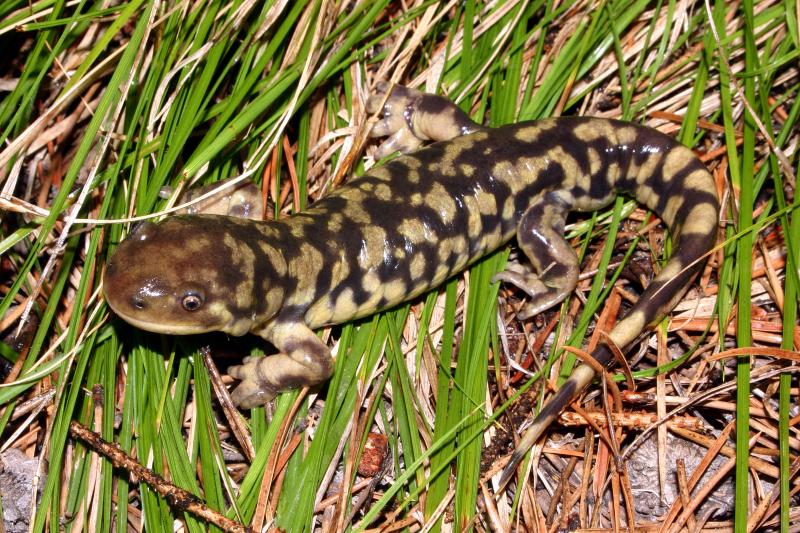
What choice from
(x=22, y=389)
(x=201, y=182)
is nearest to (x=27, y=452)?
(x=22, y=389)

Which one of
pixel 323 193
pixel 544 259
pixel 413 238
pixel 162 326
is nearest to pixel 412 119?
pixel 323 193

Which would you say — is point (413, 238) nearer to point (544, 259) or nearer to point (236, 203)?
point (544, 259)

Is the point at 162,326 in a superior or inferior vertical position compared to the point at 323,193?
inferior

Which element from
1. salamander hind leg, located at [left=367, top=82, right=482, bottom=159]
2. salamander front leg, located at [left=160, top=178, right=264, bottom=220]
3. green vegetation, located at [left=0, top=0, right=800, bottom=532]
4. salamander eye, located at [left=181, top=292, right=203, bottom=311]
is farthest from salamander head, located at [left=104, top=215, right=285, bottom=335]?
salamander hind leg, located at [left=367, top=82, right=482, bottom=159]

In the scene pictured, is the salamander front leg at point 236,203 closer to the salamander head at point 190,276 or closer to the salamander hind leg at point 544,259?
the salamander head at point 190,276

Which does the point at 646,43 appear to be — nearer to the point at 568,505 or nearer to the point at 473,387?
the point at 473,387
